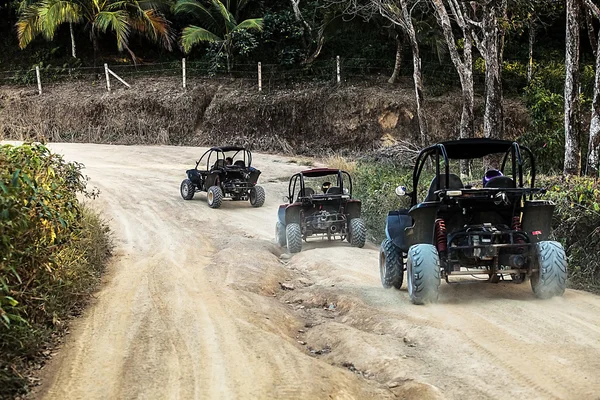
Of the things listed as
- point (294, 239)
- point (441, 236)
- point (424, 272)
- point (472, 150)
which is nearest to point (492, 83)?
point (294, 239)

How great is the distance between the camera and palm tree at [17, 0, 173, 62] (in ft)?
101

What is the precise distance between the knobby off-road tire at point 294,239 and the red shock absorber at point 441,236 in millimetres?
4996

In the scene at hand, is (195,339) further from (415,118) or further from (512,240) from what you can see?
(415,118)

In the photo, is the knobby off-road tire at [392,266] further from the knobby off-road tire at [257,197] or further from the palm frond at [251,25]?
the palm frond at [251,25]

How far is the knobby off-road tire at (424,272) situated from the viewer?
7.54m

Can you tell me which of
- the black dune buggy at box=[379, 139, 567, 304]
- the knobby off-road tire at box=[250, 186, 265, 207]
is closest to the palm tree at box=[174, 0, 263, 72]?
the knobby off-road tire at box=[250, 186, 265, 207]

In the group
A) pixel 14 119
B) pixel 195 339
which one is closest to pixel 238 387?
pixel 195 339

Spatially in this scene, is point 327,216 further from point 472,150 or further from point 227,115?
point 227,115

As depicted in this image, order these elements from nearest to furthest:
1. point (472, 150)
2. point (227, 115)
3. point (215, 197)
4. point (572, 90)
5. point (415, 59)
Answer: point (472, 150), point (572, 90), point (215, 197), point (415, 59), point (227, 115)

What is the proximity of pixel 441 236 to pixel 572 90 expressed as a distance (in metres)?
6.98

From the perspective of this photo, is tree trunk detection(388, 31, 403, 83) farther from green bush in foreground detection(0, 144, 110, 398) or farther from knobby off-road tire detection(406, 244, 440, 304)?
knobby off-road tire detection(406, 244, 440, 304)

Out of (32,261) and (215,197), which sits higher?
(32,261)

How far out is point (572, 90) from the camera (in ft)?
43.3

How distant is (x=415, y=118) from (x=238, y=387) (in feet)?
80.5
